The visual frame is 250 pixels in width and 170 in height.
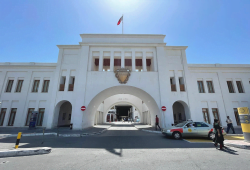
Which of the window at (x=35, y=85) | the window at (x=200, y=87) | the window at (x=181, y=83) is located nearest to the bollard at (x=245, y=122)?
the window at (x=181, y=83)

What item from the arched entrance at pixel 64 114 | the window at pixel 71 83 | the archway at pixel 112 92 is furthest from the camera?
the arched entrance at pixel 64 114

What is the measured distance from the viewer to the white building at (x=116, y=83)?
15836 mm

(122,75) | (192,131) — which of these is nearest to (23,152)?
(192,131)

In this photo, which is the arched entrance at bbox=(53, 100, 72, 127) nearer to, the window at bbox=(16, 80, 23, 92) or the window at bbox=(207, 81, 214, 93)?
the window at bbox=(16, 80, 23, 92)

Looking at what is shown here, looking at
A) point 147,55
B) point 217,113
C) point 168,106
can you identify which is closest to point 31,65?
point 147,55

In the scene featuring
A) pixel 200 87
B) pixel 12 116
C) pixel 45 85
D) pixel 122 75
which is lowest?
pixel 12 116

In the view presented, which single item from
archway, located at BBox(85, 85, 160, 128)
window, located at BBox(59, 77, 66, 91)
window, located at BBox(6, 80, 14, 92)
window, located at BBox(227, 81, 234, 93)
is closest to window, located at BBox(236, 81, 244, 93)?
window, located at BBox(227, 81, 234, 93)

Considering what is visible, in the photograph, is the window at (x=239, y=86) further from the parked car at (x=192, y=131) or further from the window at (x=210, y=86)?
the parked car at (x=192, y=131)

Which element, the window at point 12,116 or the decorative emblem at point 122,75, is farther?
the window at point 12,116

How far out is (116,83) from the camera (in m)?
16.1

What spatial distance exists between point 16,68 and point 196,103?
27172 millimetres

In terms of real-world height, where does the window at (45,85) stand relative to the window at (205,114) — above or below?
above

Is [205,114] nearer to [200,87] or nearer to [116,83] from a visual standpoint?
[200,87]

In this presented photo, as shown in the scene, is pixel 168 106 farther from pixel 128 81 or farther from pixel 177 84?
pixel 128 81
